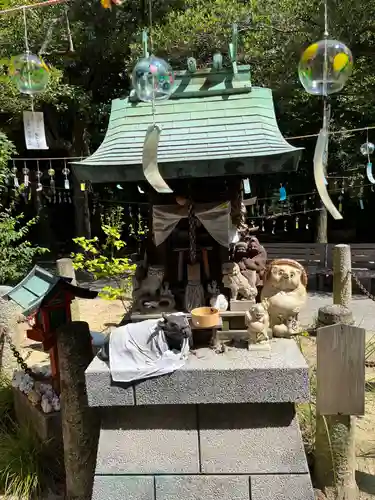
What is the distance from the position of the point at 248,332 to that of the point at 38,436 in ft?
7.19

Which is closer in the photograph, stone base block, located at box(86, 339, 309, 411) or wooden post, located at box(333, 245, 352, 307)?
stone base block, located at box(86, 339, 309, 411)

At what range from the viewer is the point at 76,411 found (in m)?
3.54

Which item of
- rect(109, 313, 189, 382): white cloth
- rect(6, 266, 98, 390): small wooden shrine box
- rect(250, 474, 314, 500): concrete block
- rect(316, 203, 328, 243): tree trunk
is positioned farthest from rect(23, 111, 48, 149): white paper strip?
rect(316, 203, 328, 243): tree trunk

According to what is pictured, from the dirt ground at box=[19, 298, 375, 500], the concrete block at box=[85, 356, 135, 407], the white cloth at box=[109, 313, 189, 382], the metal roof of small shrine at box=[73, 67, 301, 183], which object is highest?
the metal roof of small shrine at box=[73, 67, 301, 183]

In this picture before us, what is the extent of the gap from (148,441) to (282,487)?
39.0 inches

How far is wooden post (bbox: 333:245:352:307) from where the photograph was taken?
19.6ft

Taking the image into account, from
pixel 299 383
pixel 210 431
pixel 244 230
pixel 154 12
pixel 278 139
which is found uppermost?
pixel 154 12

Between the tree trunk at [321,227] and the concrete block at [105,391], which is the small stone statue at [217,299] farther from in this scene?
the tree trunk at [321,227]

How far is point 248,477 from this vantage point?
3.22 meters

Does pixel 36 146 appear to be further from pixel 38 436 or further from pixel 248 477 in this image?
pixel 248 477

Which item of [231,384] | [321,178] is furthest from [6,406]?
[321,178]

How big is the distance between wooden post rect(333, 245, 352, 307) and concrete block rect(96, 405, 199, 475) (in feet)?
10.9

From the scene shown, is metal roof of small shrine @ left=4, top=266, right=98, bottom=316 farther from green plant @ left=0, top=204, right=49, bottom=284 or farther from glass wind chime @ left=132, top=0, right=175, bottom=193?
green plant @ left=0, top=204, right=49, bottom=284

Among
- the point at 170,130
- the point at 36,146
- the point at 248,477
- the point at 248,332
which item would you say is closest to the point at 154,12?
the point at 36,146
